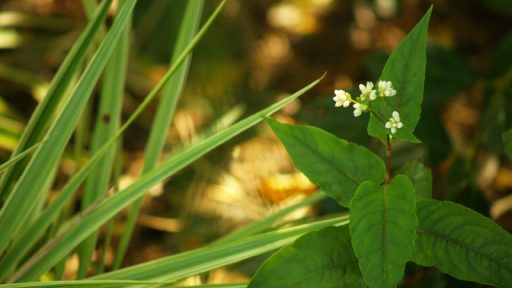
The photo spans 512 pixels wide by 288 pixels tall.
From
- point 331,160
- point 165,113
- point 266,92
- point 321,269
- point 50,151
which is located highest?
point 266,92

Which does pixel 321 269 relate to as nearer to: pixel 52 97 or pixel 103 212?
pixel 103 212

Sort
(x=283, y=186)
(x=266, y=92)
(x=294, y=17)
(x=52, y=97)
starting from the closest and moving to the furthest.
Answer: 1. (x=52, y=97)
2. (x=283, y=186)
3. (x=266, y=92)
4. (x=294, y=17)

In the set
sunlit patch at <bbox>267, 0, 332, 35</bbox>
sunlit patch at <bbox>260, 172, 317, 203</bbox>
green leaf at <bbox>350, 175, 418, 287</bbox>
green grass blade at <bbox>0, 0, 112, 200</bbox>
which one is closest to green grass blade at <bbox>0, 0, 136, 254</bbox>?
green grass blade at <bbox>0, 0, 112, 200</bbox>

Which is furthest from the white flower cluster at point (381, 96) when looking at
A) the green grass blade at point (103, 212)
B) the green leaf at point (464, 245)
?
the green grass blade at point (103, 212)

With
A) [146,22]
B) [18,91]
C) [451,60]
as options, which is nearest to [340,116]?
[451,60]

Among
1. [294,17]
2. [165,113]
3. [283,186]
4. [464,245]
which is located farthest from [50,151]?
[294,17]

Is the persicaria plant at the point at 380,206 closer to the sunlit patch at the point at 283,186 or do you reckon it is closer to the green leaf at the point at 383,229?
the green leaf at the point at 383,229

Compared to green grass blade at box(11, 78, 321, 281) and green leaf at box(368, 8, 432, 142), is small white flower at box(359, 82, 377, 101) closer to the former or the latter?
green leaf at box(368, 8, 432, 142)
